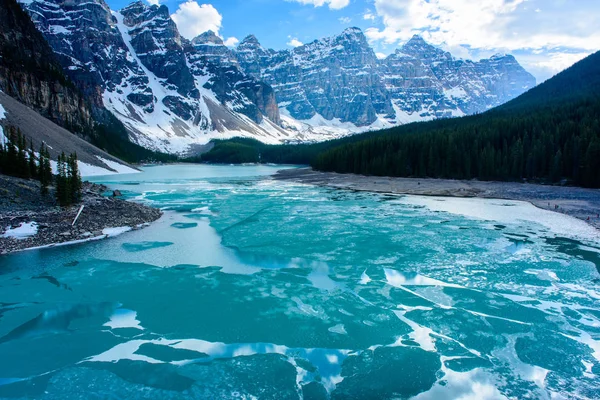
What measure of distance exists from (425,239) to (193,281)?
13.8 meters

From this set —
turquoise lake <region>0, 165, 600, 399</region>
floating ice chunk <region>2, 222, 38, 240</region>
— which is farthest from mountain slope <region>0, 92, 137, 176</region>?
turquoise lake <region>0, 165, 600, 399</region>

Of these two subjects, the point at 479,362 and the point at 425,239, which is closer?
the point at 479,362

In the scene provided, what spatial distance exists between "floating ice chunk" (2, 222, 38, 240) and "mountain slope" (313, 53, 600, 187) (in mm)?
61930

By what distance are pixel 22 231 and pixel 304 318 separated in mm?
18268

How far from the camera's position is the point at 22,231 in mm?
20297

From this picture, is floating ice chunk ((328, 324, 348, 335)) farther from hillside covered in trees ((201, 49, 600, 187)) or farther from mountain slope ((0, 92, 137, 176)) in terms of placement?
hillside covered in trees ((201, 49, 600, 187))

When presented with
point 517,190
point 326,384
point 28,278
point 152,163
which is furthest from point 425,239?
point 152,163

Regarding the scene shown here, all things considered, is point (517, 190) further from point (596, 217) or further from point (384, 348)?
point (384, 348)

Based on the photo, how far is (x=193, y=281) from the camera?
48.0ft

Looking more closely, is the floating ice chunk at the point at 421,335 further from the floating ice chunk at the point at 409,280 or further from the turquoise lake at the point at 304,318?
the floating ice chunk at the point at 409,280

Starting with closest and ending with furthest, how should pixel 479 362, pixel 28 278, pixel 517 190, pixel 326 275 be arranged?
1. pixel 479 362
2. pixel 28 278
3. pixel 326 275
4. pixel 517 190

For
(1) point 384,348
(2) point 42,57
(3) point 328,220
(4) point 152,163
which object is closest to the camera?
(1) point 384,348

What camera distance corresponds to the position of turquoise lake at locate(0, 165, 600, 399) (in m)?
8.33

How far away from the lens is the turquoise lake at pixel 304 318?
27.3 ft
